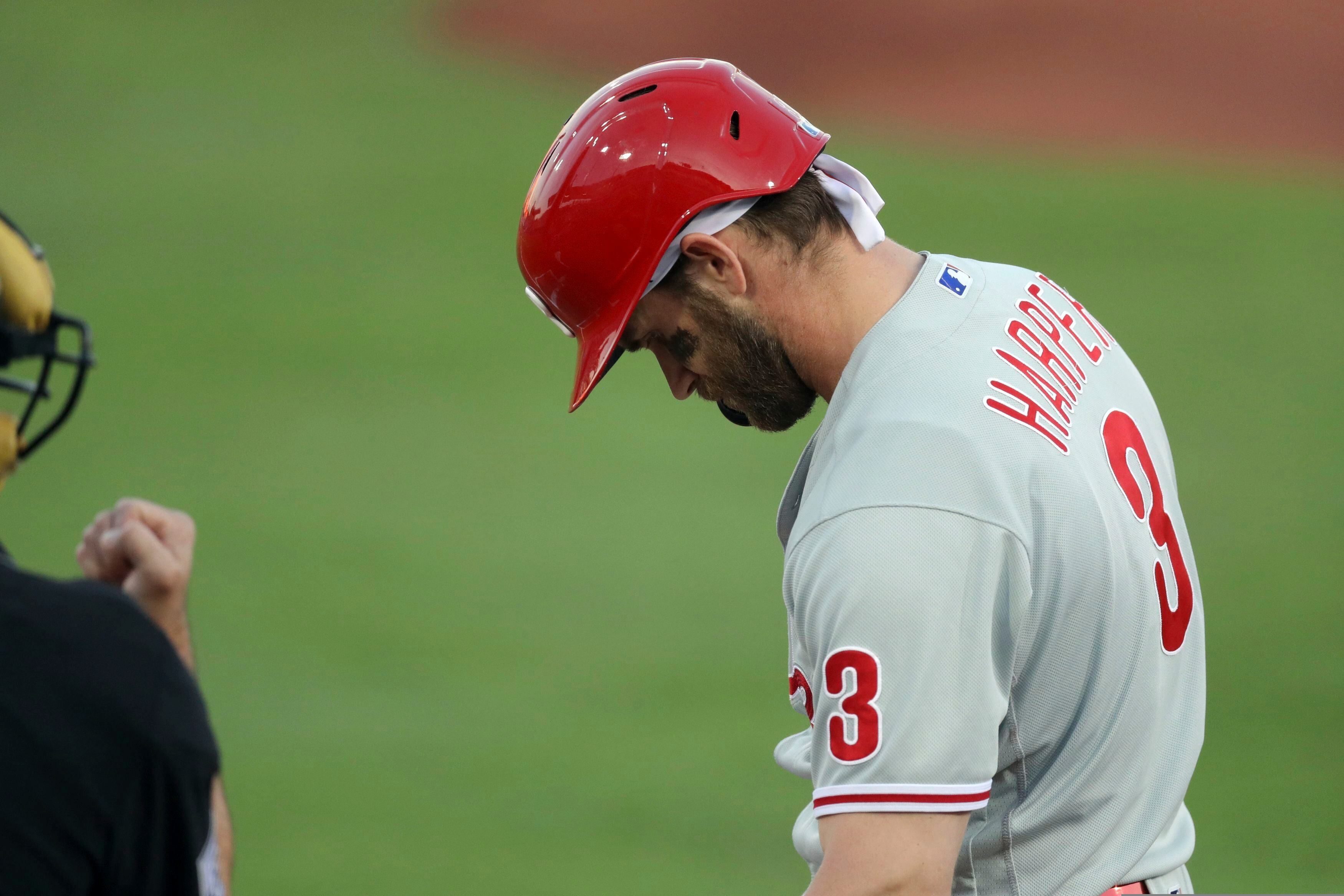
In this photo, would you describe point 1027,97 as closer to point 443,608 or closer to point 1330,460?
point 1330,460

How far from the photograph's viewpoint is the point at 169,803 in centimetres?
155

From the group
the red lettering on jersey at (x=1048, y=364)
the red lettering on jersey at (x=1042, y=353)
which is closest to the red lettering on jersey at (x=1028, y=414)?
the red lettering on jersey at (x=1048, y=364)

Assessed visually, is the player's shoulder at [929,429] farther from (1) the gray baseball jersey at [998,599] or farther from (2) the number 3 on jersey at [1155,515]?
(2) the number 3 on jersey at [1155,515]

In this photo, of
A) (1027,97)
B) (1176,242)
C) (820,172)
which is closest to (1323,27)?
(1027,97)

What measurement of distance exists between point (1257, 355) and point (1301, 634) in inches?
131

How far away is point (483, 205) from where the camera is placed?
40.1ft

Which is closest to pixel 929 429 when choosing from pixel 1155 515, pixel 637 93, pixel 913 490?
pixel 913 490

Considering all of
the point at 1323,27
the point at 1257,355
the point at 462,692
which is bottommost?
the point at 462,692

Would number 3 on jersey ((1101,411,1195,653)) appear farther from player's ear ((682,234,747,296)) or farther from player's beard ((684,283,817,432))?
player's ear ((682,234,747,296))

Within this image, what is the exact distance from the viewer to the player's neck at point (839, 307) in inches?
85.0

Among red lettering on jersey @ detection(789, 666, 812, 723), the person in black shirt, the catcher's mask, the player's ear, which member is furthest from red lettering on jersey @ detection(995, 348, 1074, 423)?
the catcher's mask

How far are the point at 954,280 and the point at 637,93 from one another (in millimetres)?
601

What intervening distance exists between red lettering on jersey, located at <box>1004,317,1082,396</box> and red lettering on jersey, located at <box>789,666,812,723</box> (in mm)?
583

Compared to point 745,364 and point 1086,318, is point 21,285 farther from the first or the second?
point 1086,318
